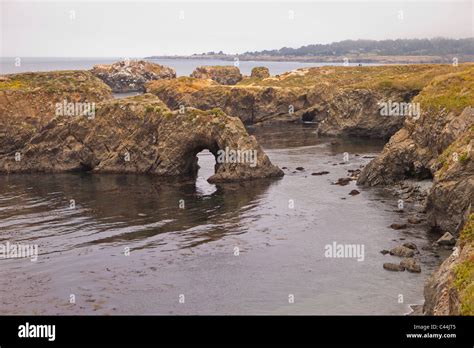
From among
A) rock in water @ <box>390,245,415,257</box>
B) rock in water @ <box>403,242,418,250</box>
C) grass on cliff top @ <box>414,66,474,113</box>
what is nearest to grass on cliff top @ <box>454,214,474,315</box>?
rock in water @ <box>390,245,415,257</box>

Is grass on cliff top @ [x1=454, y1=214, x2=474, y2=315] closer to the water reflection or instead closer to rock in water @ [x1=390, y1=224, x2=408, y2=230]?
rock in water @ [x1=390, y1=224, x2=408, y2=230]

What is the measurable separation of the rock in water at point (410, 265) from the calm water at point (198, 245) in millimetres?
653

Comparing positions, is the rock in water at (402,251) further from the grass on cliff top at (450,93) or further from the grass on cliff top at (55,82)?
the grass on cliff top at (55,82)

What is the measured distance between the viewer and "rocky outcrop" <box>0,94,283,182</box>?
81.9 meters

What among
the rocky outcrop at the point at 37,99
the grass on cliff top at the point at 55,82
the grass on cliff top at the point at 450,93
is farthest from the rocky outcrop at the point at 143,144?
the grass on cliff top at the point at 450,93

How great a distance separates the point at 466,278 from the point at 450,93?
57.7 m

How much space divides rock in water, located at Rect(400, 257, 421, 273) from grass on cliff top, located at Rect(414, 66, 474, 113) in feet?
101

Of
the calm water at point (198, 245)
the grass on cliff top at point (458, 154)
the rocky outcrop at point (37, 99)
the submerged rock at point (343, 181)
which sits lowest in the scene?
the calm water at point (198, 245)

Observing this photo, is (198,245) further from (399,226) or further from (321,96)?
(321,96)

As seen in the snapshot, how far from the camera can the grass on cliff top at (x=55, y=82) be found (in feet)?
362

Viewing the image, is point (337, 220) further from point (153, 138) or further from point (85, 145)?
point (85, 145)

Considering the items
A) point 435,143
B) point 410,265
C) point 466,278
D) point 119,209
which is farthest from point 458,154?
point 119,209
